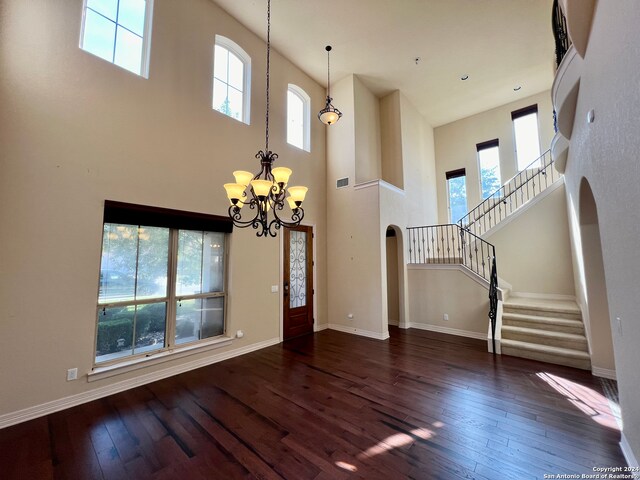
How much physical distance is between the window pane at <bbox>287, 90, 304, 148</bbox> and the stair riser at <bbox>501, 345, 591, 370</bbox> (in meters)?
5.86

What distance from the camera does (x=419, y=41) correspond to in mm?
5566

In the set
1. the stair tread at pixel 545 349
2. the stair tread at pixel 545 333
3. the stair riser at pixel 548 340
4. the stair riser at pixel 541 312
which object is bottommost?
the stair tread at pixel 545 349

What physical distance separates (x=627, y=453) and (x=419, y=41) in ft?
22.6

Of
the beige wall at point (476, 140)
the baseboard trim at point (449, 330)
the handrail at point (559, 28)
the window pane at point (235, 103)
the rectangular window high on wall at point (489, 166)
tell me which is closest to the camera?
the handrail at point (559, 28)

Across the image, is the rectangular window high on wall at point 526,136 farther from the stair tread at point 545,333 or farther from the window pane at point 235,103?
the window pane at point 235,103

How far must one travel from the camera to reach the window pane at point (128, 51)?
3.65 meters

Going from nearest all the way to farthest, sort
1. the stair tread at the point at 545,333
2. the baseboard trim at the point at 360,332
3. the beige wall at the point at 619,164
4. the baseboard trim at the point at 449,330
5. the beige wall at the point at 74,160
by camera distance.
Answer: the beige wall at the point at 619,164 < the beige wall at the point at 74,160 < the stair tread at the point at 545,333 < the baseboard trim at the point at 449,330 < the baseboard trim at the point at 360,332

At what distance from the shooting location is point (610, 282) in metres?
2.15

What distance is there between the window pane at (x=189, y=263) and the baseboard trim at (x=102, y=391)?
110 cm

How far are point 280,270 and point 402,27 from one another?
5.47 meters

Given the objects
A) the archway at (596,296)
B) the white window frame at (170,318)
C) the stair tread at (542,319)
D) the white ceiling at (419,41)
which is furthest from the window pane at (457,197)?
the white window frame at (170,318)

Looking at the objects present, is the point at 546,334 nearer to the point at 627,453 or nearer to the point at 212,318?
the point at 627,453

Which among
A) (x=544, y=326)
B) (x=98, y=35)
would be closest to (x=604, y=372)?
(x=544, y=326)

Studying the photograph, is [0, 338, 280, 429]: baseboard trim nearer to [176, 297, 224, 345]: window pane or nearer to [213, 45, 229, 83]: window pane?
[176, 297, 224, 345]: window pane
